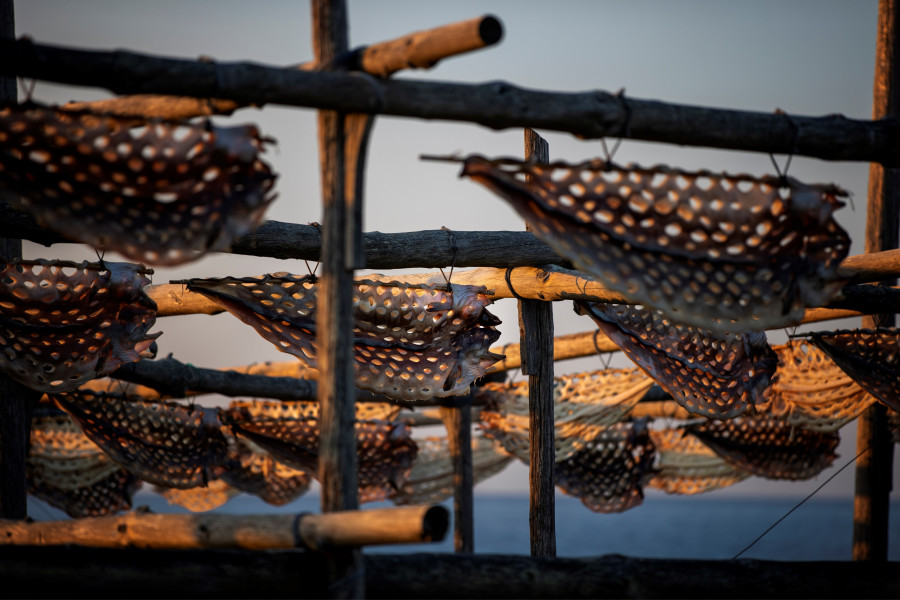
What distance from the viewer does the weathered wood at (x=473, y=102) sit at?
3.13 meters

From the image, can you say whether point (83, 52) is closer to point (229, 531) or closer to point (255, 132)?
point (255, 132)

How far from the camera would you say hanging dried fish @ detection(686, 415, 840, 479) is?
25.1 feet

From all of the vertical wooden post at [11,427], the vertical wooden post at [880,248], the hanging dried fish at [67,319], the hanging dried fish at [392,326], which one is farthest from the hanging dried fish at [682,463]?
the vertical wooden post at [11,427]

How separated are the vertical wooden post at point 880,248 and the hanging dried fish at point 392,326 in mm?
3370

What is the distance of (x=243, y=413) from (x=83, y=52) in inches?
167

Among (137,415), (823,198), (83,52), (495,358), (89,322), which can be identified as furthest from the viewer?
(137,415)

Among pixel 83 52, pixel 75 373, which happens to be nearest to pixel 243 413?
pixel 75 373

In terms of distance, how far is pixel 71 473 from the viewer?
809cm

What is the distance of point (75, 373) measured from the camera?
4934 millimetres

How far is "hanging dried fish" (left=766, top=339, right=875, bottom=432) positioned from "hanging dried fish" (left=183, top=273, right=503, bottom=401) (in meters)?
2.38

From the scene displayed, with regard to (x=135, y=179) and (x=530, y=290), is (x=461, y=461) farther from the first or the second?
(x=135, y=179)

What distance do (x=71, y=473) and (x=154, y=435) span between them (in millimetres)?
Result: 2058

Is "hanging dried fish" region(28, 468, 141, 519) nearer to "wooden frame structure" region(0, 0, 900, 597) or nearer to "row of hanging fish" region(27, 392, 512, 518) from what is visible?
"row of hanging fish" region(27, 392, 512, 518)

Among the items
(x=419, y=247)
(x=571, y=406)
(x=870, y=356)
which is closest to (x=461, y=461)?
(x=571, y=406)
